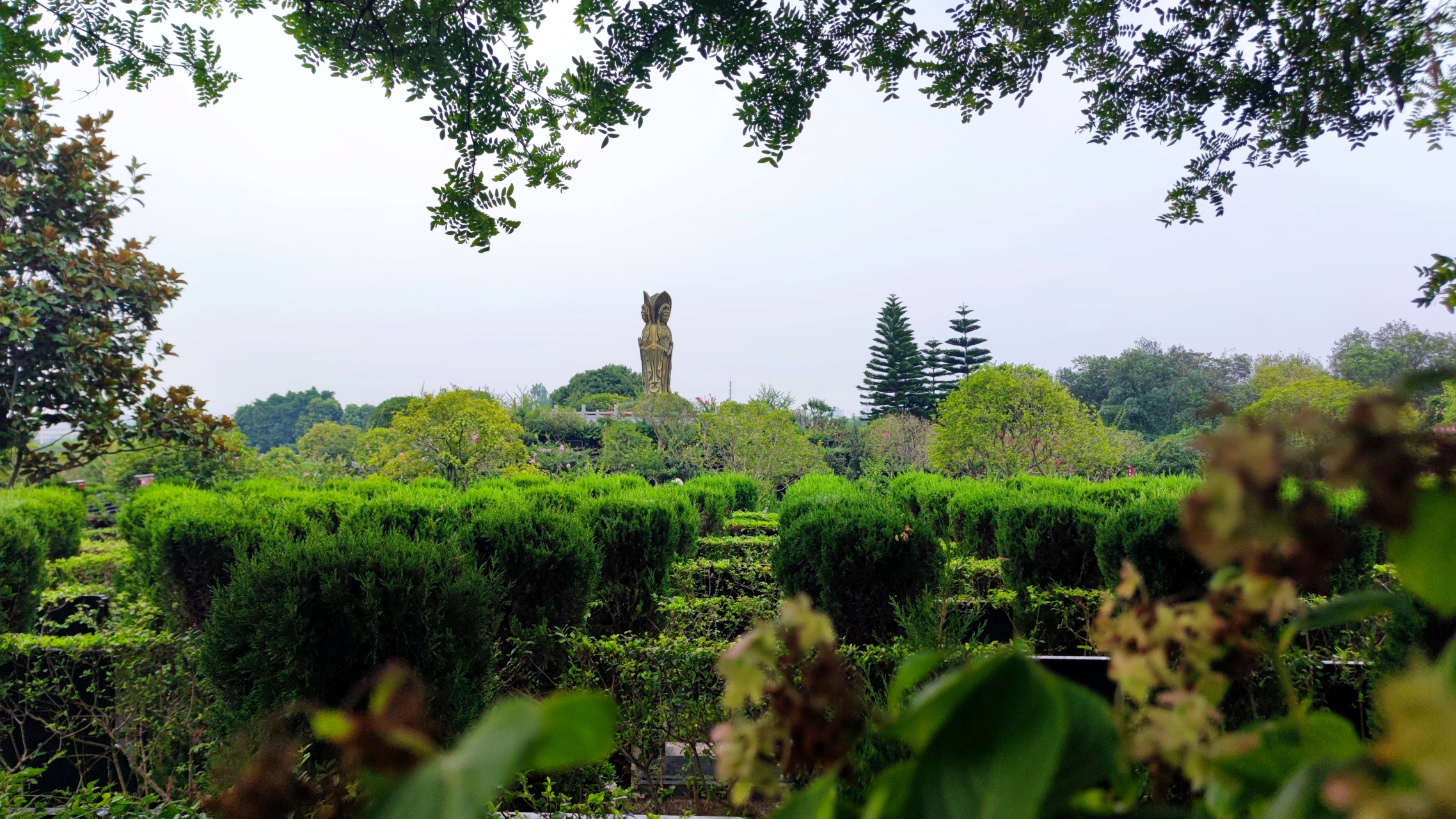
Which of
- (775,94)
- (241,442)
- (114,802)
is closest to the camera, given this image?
(775,94)

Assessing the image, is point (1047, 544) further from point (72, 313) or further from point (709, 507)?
point (72, 313)

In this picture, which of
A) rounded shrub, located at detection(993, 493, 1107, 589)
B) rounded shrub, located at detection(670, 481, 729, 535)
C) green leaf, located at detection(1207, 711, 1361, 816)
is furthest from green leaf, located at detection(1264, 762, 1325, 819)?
rounded shrub, located at detection(670, 481, 729, 535)

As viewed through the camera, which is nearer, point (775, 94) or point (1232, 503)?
point (1232, 503)

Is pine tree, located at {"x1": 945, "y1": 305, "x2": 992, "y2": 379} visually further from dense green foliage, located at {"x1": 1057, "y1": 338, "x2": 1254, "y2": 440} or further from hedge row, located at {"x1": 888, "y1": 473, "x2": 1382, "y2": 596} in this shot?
hedge row, located at {"x1": 888, "y1": 473, "x2": 1382, "y2": 596}

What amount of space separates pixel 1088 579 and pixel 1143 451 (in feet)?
56.5

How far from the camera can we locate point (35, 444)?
268 inches

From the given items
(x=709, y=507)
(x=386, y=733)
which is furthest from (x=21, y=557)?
(x=386, y=733)

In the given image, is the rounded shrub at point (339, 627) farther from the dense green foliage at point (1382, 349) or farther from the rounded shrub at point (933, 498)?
the dense green foliage at point (1382, 349)

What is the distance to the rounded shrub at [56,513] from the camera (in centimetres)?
519

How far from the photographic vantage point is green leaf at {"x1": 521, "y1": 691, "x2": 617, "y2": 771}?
25cm

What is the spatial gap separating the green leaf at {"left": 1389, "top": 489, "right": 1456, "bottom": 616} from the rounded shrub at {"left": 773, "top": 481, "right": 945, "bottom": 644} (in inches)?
146

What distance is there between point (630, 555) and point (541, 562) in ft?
4.11

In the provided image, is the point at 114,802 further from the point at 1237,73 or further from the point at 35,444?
the point at 35,444

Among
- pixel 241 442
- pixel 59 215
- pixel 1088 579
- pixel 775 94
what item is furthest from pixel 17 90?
pixel 241 442
